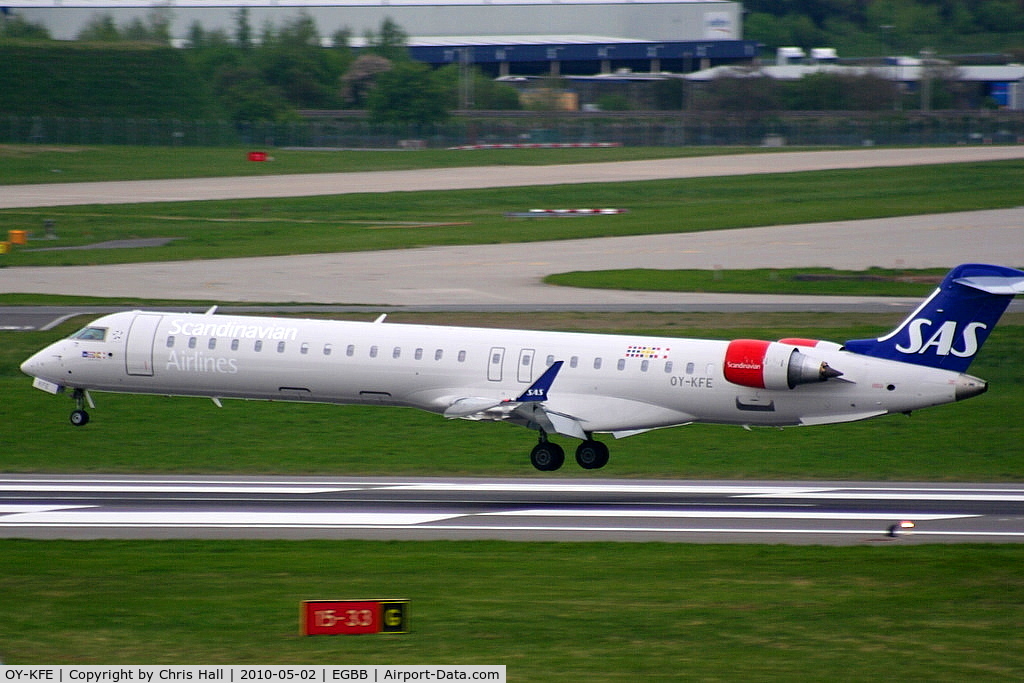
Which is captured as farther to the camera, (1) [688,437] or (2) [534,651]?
(1) [688,437]

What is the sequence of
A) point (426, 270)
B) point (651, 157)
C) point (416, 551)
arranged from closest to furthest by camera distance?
point (416, 551) → point (426, 270) → point (651, 157)

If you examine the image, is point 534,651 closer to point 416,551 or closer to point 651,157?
point 416,551

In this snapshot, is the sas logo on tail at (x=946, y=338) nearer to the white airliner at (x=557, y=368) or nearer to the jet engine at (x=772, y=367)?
the white airliner at (x=557, y=368)

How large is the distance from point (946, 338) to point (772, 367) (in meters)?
4.04

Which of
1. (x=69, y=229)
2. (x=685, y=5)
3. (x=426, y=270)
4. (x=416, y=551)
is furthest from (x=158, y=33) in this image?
(x=416, y=551)

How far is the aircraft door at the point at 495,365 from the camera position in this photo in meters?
34.0

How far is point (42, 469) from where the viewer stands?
34094 millimetres

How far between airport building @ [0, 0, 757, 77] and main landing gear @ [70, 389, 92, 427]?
453 feet

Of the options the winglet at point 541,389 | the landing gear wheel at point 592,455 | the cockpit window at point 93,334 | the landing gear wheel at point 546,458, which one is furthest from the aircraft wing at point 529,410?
the cockpit window at point 93,334

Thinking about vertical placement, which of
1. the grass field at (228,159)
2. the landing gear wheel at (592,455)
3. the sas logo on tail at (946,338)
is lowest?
the landing gear wheel at (592,455)

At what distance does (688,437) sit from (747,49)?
147 meters

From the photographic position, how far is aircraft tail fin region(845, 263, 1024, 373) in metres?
31.6

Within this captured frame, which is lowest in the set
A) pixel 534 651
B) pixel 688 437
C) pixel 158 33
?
pixel 688 437

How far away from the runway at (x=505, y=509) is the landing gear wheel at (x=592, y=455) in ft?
4.77
